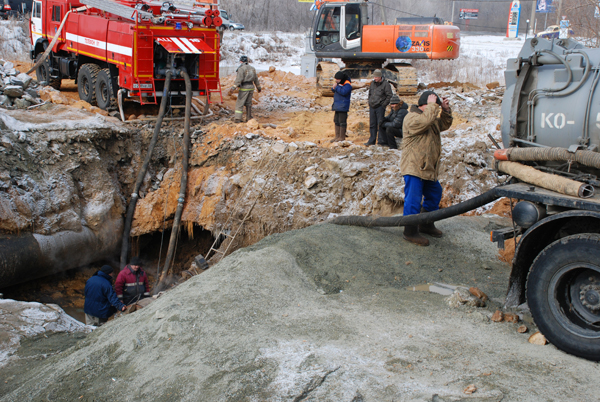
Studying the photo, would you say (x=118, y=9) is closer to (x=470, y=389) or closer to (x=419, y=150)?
(x=419, y=150)

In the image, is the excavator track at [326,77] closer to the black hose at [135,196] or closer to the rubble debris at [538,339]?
the black hose at [135,196]

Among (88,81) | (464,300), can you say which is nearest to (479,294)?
(464,300)

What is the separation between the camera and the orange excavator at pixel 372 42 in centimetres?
1445

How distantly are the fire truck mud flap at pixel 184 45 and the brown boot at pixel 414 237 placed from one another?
6366mm

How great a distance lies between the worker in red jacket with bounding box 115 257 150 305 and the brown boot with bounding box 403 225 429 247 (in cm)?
440

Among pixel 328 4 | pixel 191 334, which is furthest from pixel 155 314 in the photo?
pixel 328 4

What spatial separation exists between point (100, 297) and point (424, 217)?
4.91 metres

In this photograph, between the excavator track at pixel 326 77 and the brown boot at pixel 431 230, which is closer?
the brown boot at pixel 431 230

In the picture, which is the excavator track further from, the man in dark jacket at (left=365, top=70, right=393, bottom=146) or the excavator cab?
the man in dark jacket at (left=365, top=70, right=393, bottom=146)

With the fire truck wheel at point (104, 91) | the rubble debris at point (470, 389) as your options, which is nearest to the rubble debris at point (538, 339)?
the rubble debris at point (470, 389)

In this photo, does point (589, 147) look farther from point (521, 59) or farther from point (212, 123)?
point (212, 123)

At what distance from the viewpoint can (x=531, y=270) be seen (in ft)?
11.9

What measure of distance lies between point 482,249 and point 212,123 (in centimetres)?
703

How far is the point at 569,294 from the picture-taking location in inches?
138
